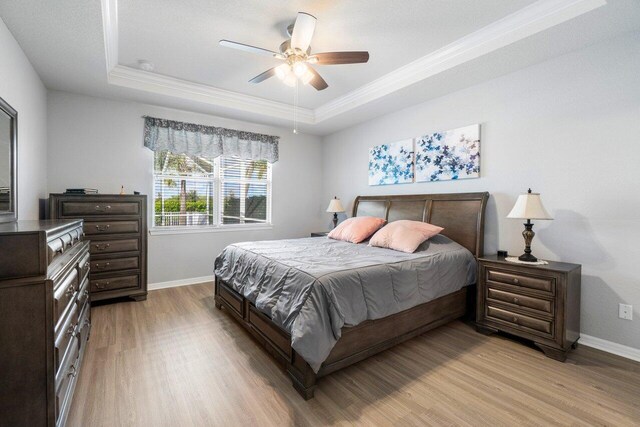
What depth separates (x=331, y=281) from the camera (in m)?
Result: 1.96

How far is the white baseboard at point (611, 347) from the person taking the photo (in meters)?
2.32

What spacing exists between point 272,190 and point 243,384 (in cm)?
353

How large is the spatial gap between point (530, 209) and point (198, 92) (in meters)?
3.95

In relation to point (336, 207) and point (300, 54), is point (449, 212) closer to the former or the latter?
point (336, 207)

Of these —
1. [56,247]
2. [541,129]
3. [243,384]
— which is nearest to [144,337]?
[243,384]

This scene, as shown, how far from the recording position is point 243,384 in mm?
1979

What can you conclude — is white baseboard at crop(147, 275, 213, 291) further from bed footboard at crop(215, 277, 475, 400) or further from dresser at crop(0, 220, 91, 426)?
dresser at crop(0, 220, 91, 426)

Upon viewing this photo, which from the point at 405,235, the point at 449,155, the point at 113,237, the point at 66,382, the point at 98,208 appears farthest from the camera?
the point at 449,155

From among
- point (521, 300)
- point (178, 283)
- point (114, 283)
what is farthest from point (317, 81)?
point (178, 283)

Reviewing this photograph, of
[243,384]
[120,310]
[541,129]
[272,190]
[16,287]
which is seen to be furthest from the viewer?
[272,190]

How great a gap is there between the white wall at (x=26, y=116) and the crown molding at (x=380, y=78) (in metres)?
0.63

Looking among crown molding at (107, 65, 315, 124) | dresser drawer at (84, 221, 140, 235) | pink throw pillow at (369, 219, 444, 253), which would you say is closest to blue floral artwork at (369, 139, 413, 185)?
pink throw pillow at (369, 219, 444, 253)

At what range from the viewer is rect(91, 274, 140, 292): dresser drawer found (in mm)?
3293

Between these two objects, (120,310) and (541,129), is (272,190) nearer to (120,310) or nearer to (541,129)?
(120,310)
